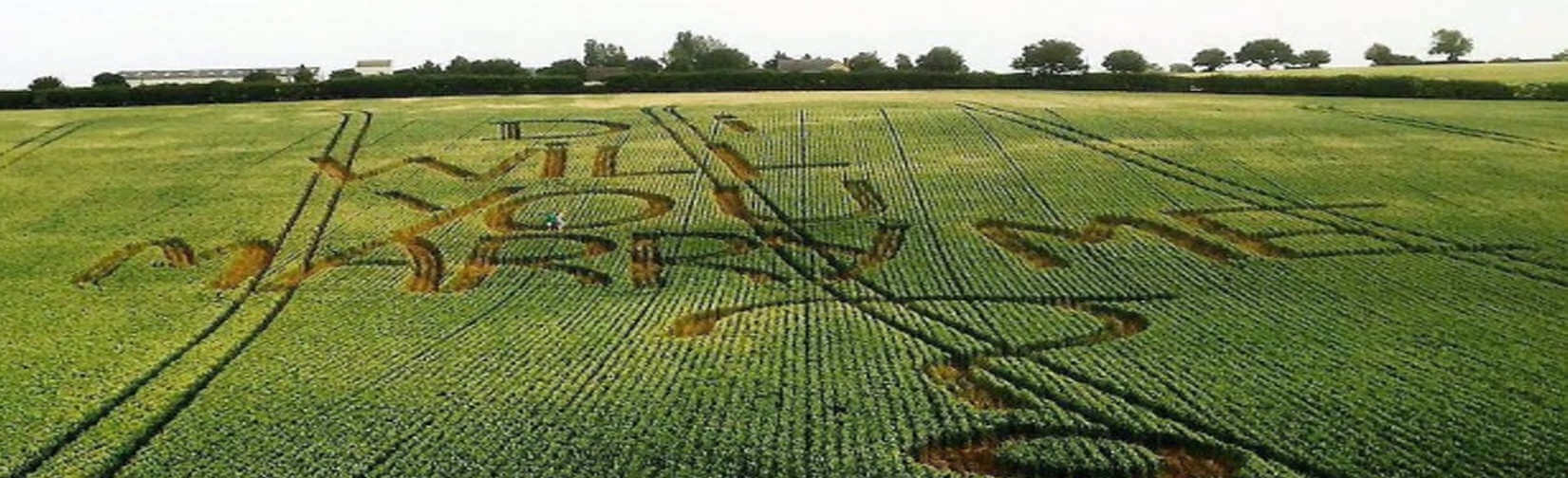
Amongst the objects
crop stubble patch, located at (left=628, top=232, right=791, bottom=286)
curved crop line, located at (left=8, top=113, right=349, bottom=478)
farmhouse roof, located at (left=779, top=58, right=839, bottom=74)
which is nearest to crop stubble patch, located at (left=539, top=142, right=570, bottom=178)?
crop stubble patch, located at (left=628, top=232, right=791, bottom=286)

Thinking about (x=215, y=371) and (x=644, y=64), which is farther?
(x=644, y=64)

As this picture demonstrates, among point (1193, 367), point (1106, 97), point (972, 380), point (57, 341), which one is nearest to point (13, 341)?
point (57, 341)

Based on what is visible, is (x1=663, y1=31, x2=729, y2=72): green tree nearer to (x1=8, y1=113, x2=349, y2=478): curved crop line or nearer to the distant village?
the distant village

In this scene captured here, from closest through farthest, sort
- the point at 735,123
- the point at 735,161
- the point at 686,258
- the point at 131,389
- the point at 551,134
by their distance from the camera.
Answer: the point at 131,389 < the point at 686,258 < the point at 735,161 < the point at 551,134 < the point at 735,123

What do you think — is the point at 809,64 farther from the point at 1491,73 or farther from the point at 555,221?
the point at 555,221

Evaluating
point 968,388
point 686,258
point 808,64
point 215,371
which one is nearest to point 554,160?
point 686,258

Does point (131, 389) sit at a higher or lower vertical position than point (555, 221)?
lower
